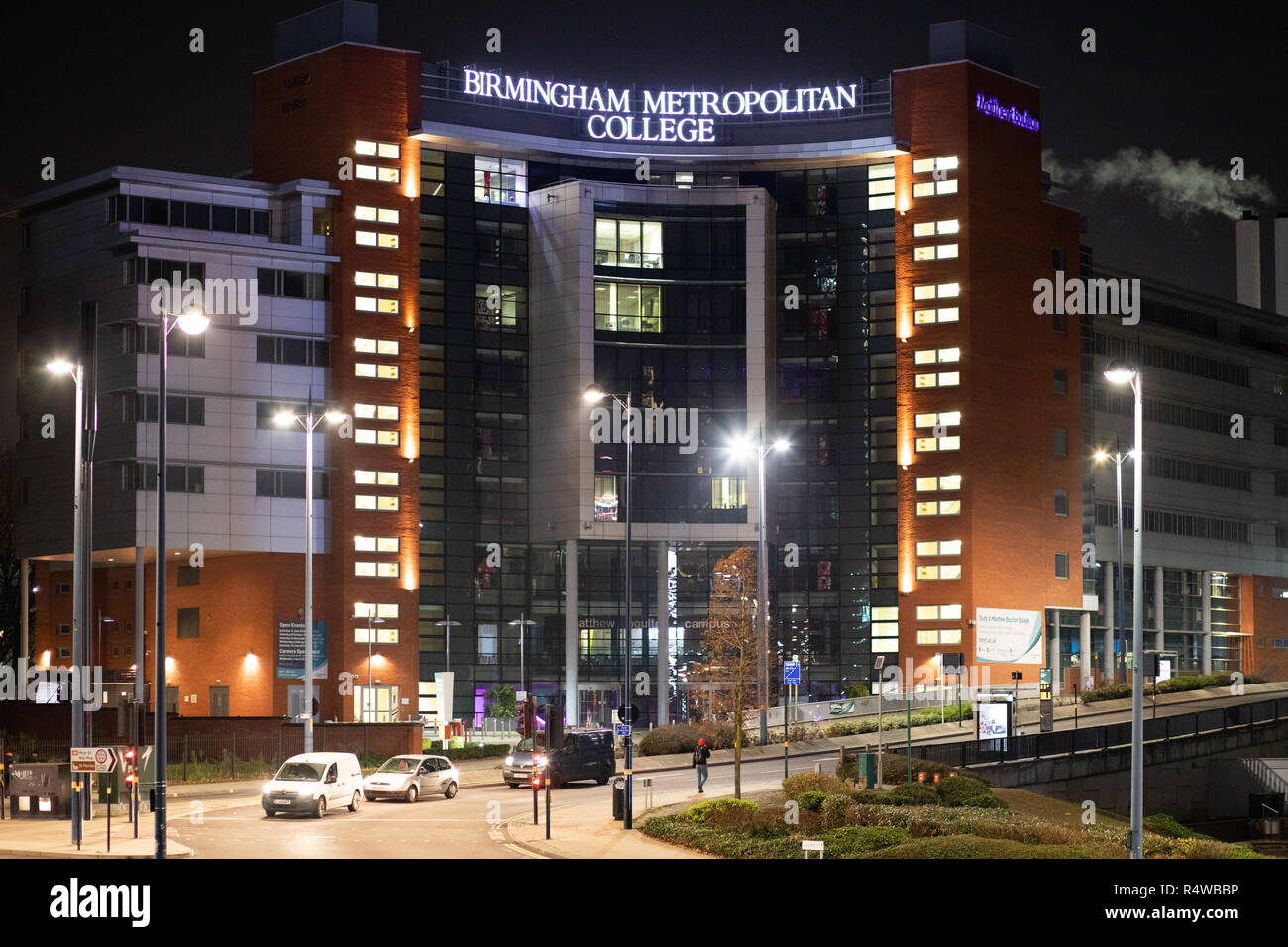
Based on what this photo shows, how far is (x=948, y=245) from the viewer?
101000mm

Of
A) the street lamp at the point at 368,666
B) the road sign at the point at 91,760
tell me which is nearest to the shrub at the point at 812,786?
the road sign at the point at 91,760

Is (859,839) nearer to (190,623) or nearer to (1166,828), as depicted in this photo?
(1166,828)

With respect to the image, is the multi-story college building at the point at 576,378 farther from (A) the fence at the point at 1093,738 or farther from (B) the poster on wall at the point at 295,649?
(A) the fence at the point at 1093,738

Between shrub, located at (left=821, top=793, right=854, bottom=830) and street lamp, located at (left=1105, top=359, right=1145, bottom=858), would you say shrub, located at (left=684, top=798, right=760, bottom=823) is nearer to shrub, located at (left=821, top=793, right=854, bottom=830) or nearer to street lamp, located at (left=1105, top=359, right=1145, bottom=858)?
shrub, located at (left=821, top=793, right=854, bottom=830)

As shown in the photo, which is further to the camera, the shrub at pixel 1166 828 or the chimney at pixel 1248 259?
the chimney at pixel 1248 259

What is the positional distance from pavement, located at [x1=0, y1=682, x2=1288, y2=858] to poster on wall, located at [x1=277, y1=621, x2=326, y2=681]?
16586 mm

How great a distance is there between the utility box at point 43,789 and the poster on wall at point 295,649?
133 feet

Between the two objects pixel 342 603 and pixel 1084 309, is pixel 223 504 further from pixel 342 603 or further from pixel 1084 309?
pixel 1084 309

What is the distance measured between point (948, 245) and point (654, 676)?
31236mm

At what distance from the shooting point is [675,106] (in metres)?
102
